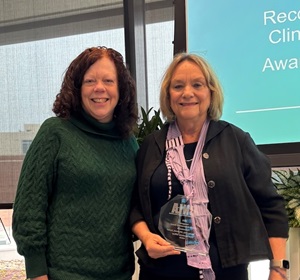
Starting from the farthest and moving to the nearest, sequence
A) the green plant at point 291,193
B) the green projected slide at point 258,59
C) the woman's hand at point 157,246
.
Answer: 1. the green projected slide at point 258,59
2. the green plant at point 291,193
3. the woman's hand at point 157,246

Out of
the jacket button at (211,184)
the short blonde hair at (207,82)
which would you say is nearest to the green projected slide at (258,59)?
the short blonde hair at (207,82)

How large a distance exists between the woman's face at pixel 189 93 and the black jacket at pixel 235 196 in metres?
0.08

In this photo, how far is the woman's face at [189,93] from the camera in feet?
4.96

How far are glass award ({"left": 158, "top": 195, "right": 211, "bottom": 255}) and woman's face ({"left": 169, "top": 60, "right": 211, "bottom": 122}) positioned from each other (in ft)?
1.04

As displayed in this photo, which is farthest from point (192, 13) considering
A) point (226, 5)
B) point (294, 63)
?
point (294, 63)

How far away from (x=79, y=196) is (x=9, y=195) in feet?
6.57

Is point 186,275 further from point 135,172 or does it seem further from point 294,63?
point 294,63

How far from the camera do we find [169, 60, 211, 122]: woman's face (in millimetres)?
1511

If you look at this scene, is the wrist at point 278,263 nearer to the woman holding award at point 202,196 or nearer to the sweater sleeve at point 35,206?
the woman holding award at point 202,196

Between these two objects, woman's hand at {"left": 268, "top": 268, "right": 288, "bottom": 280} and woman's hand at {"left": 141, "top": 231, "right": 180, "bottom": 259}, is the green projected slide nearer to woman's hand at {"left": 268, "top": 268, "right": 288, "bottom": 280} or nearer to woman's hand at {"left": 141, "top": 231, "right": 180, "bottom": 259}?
woman's hand at {"left": 268, "top": 268, "right": 288, "bottom": 280}

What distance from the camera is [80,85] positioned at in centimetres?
154

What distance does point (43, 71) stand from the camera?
10.7 ft

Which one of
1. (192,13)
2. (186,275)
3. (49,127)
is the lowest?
(186,275)

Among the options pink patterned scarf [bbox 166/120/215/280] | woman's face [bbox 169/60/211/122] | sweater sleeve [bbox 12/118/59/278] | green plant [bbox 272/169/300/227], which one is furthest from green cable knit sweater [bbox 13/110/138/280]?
green plant [bbox 272/169/300/227]
